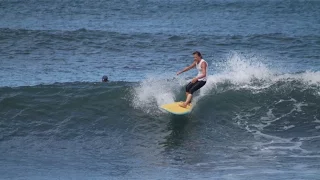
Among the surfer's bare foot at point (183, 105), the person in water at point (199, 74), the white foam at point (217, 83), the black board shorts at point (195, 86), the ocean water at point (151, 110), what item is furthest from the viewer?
the white foam at point (217, 83)

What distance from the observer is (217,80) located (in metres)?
20.7

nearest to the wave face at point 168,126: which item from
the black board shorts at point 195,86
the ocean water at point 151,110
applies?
the ocean water at point 151,110

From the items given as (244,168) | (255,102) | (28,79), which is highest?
(28,79)

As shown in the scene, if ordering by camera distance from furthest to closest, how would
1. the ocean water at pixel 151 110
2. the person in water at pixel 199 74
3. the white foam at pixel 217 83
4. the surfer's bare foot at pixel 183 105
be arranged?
the white foam at pixel 217 83
the surfer's bare foot at pixel 183 105
the person in water at pixel 199 74
the ocean water at pixel 151 110

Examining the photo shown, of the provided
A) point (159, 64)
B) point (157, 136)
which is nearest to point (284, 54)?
point (159, 64)

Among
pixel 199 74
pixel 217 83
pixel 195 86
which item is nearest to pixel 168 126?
pixel 195 86

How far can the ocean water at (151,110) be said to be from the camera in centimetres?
1470

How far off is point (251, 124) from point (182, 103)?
2.18 m

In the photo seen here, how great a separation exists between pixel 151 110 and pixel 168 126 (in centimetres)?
94

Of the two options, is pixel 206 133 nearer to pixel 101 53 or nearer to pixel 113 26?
pixel 101 53

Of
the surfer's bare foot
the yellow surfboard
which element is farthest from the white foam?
the surfer's bare foot

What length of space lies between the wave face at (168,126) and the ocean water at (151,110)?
3 centimetres

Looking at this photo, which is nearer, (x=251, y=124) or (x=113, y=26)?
(x=251, y=124)

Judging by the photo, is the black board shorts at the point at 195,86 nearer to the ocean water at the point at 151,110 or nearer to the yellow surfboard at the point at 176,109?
the yellow surfboard at the point at 176,109
